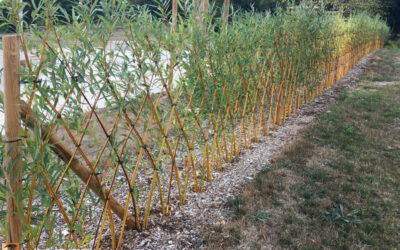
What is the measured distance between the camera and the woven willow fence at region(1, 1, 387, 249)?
1268 millimetres

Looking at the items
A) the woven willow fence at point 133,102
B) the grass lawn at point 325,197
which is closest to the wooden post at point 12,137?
the woven willow fence at point 133,102

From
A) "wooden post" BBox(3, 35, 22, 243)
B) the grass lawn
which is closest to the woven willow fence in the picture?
"wooden post" BBox(3, 35, 22, 243)

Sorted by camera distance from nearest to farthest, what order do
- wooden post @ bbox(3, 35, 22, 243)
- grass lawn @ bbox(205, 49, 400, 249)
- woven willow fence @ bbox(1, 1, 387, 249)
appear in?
wooden post @ bbox(3, 35, 22, 243)
woven willow fence @ bbox(1, 1, 387, 249)
grass lawn @ bbox(205, 49, 400, 249)

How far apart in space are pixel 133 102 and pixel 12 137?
0.62 meters

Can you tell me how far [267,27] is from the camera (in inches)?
128

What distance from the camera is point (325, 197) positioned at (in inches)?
97.9

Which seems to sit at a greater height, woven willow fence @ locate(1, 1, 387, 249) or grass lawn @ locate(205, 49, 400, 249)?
woven willow fence @ locate(1, 1, 387, 249)

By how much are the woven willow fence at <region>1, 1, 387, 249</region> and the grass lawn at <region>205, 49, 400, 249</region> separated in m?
0.47

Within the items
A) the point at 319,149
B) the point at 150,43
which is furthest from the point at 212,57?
the point at 319,149

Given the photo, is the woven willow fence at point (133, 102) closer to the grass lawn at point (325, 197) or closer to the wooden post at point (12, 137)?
the wooden post at point (12, 137)

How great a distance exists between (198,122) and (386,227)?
1.57 metres

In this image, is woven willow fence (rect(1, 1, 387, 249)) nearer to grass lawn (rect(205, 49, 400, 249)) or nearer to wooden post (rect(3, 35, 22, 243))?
wooden post (rect(3, 35, 22, 243))

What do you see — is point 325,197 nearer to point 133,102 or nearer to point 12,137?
point 133,102

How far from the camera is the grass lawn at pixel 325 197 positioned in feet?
6.57
